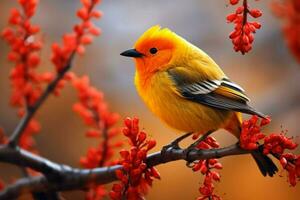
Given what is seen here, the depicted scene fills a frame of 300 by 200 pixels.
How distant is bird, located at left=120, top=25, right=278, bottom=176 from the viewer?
2.58m

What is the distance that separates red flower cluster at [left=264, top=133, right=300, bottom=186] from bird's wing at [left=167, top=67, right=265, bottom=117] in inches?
34.5

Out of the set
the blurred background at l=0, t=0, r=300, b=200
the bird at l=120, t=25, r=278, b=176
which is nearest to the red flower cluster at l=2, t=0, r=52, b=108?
the bird at l=120, t=25, r=278, b=176

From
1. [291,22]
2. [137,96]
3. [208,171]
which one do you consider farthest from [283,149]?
[137,96]

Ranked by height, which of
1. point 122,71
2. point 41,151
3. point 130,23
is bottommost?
point 41,151

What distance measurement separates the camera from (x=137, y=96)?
5.23m

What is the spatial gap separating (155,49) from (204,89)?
28cm

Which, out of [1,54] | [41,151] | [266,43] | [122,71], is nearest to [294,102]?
[266,43]

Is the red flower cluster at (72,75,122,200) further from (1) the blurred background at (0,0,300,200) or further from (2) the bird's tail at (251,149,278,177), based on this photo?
(1) the blurred background at (0,0,300,200)

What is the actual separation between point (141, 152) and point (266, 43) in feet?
12.6

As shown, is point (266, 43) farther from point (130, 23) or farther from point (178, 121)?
point (178, 121)

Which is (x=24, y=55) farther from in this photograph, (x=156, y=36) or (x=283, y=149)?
(x=283, y=149)

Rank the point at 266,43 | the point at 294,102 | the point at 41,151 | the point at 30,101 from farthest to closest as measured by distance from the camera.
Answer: the point at 266,43 → the point at 41,151 → the point at 294,102 → the point at 30,101

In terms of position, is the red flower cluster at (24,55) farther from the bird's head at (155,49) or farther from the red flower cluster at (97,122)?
the bird's head at (155,49)

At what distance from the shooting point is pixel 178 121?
2576 mm
